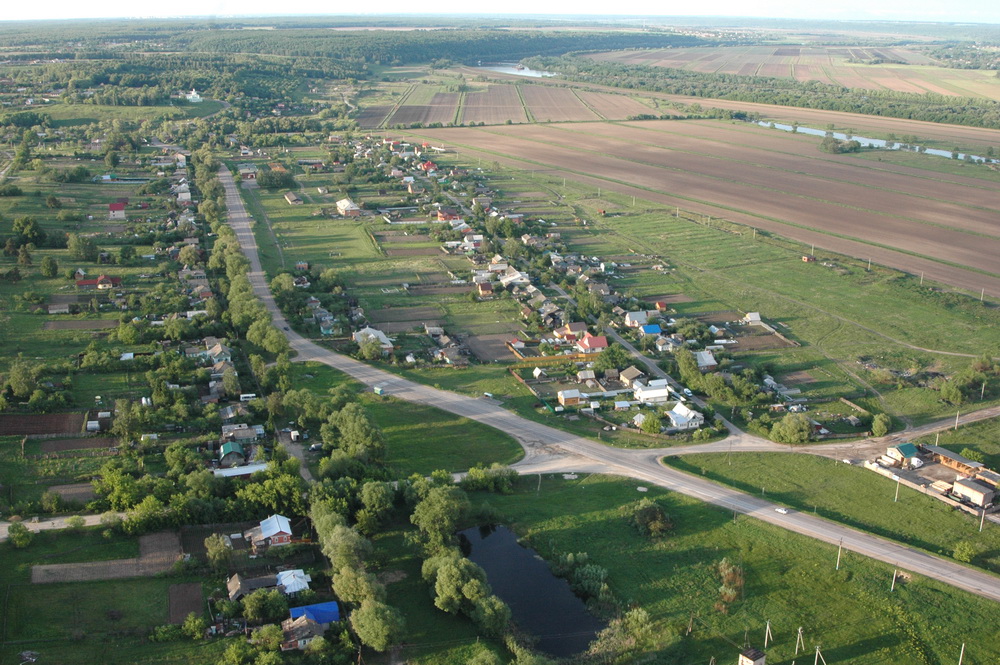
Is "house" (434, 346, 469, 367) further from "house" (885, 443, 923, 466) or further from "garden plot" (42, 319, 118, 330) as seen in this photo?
"house" (885, 443, 923, 466)

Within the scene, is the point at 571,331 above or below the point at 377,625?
above

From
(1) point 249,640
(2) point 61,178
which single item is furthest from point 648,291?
(2) point 61,178

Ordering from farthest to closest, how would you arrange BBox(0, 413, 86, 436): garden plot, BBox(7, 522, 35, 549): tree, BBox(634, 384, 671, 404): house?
BBox(634, 384, 671, 404): house → BBox(0, 413, 86, 436): garden plot → BBox(7, 522, 35, 549): tree

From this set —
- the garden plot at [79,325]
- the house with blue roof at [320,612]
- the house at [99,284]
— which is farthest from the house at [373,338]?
the house with blue roof at [320,612]

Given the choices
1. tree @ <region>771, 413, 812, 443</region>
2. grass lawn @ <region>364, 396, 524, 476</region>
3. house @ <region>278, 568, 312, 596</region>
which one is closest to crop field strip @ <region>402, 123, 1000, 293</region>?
tree @ <region>771, 413, 812, 443</region>

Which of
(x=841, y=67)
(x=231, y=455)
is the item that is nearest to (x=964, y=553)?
(x=231, y=455)

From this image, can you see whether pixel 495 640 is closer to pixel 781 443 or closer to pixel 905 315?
pixel 781 443

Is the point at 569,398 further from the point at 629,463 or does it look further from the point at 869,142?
the point at 869,142
